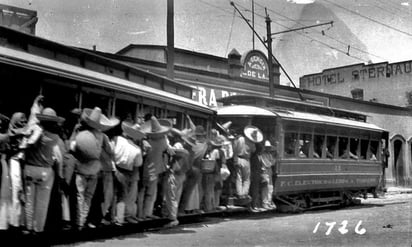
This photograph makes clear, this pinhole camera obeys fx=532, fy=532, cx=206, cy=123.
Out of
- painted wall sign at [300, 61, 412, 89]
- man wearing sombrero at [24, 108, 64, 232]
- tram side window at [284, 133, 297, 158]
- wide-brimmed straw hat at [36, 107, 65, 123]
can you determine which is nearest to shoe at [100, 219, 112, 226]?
man wearing sombrero at [24, 108, 64, 232]

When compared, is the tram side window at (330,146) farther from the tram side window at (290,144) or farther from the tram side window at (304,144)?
the tram side window at (290,144)

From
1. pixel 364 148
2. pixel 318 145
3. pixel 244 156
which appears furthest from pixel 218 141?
pixel 364 148

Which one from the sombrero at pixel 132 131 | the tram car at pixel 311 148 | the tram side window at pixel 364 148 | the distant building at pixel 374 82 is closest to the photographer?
the sombrero at pixel 132 131

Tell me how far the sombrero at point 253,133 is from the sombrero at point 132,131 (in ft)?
12.2

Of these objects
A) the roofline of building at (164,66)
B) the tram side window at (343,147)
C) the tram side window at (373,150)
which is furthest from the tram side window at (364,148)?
the roofline of building at (164,66)

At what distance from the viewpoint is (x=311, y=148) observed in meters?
13.3

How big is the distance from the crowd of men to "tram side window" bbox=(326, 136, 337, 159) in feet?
9.80

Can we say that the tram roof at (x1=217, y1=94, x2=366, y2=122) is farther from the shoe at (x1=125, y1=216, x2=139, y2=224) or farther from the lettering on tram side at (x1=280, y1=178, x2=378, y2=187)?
the shoe at (x1=125, y1=216, x2=139, y2=224)

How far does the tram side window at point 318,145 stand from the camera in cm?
1356

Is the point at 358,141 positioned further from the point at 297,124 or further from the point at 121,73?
the point at 121,73

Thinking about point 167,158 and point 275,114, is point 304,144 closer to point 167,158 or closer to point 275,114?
point 275,114

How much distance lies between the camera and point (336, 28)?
2083cm

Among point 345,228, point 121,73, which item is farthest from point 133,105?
point 345,228

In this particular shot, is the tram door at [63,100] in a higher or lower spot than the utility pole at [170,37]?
lower
